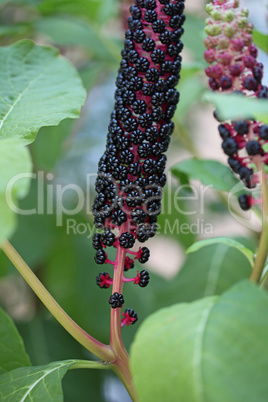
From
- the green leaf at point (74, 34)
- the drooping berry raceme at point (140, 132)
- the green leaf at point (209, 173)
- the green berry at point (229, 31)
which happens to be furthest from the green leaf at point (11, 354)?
the green leaf at point (74, 34)

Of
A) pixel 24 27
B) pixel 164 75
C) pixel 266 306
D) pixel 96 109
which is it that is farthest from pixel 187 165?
pixel 96 109

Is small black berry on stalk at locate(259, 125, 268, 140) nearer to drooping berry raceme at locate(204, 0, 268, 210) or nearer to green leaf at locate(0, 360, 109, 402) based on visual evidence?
drooping berry raceme at locate(204, 0, 268, 210)

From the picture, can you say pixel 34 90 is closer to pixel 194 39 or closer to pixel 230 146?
pixel 230 146

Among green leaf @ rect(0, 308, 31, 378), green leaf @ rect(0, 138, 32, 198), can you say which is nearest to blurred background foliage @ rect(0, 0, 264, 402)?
green leaf @ rect(0, 308, 31, 378)

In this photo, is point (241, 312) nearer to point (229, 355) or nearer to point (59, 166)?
point (229, 355)

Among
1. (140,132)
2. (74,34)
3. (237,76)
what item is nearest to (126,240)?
(140,132)

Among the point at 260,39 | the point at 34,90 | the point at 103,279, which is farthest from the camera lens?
the point at 260,39
